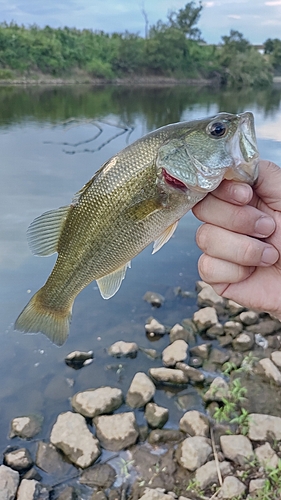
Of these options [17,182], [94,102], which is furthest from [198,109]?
[17,182]

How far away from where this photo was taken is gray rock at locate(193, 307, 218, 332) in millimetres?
6855

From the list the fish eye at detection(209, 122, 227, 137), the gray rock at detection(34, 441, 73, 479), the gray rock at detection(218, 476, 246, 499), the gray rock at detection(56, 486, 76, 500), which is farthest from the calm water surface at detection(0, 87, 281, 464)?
the fish eye at detection(209, 122, 227, 137)

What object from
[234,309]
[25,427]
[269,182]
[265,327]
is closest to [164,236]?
[269,182]

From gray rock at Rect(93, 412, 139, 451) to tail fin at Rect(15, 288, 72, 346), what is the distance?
225 centimetres

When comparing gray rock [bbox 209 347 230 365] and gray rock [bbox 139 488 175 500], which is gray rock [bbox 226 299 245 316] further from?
gray rock [bbox 139 488 175 500]

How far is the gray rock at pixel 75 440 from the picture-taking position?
4426mm

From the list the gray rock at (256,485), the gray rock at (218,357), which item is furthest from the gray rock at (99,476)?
the gray rock at (218,357)

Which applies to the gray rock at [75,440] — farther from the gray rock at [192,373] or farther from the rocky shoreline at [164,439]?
the gray rock at [192,373]

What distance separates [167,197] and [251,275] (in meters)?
0.90

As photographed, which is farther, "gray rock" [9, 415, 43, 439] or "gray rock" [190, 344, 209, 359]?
"gray rock" [190, 344, 209, 359]

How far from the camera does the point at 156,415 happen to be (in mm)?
4949

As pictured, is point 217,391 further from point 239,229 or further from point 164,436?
point 239,229

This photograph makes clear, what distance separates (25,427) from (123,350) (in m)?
1.78

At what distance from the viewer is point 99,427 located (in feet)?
15.6
